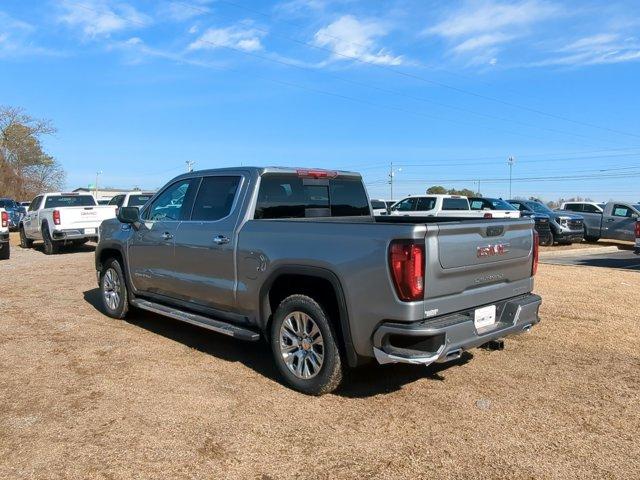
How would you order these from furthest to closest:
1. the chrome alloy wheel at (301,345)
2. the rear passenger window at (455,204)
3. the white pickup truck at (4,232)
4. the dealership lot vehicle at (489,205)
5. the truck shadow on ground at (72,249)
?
the dealership lot vehicle at (489,205), the rear passenger window at (455,204), the truck shadow on ground at (72,249), the white pickup truck at (4,232), the chrome alloy wheel at (301,345)

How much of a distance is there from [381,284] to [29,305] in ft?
20.6

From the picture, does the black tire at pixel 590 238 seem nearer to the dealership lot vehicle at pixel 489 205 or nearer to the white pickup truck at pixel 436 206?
the dealership lot vehicle at pixel 489 205

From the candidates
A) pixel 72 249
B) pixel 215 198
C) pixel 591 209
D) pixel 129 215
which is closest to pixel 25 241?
pixel 72 249

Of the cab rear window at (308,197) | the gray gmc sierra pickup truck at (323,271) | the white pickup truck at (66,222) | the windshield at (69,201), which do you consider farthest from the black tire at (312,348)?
the windshield at (69,201)

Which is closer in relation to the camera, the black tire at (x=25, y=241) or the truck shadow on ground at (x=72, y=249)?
the truck shadow on ground at (x=72, y=249)

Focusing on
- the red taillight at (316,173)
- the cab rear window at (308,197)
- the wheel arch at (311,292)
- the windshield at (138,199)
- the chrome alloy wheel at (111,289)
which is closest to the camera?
the wheel arch at (311,292)

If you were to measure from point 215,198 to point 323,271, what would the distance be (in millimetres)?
1830

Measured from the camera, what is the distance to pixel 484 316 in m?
4.39

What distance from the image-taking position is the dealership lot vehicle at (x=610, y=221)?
20781mm

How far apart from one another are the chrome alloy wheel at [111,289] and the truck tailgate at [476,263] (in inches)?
180

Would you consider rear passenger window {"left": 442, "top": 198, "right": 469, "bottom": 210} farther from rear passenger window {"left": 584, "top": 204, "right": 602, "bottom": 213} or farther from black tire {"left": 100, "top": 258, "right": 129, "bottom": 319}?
black tire {"left": 100, "top": 258, "right": 129, "bottom": 319}

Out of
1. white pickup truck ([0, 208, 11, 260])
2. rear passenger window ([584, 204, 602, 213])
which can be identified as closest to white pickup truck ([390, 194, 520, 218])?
rear passenger window ([584, 204, 602, 213])

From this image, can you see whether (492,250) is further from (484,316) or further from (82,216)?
(82,216)

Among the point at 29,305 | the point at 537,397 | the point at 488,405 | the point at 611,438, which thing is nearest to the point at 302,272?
the point at 488,405
